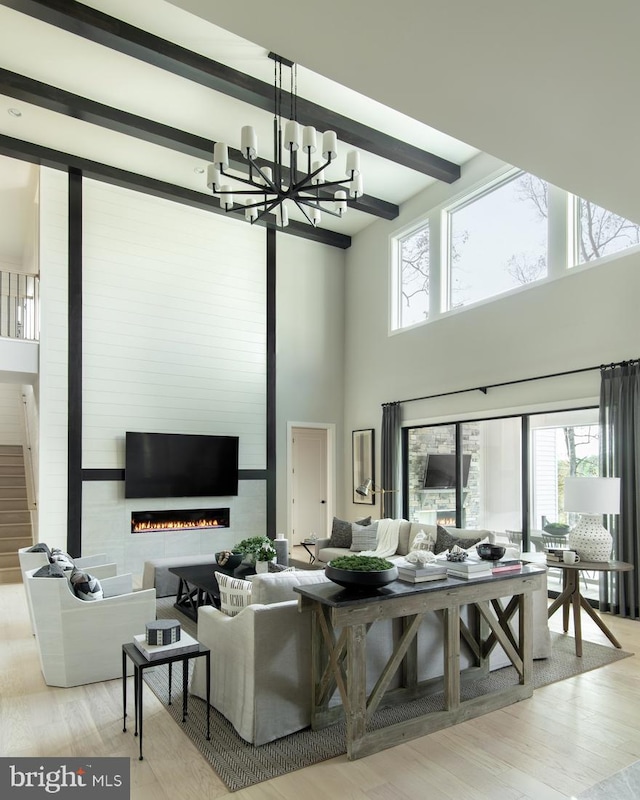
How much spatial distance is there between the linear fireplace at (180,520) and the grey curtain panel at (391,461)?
241 cm

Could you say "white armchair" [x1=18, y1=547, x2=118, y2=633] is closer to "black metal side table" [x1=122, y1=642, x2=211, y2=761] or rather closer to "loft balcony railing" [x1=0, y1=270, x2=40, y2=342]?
"black metal side table" [x1=122, y1=642, x2=211, y2=761]

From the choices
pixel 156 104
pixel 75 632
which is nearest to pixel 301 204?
pixel 156 104

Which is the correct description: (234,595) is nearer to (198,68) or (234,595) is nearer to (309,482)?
(198,68)

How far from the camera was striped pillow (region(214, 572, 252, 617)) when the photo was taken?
332cm

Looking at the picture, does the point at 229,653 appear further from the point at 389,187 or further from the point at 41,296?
the point at 389,187

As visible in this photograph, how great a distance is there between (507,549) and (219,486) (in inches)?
199

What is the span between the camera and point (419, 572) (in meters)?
3.18

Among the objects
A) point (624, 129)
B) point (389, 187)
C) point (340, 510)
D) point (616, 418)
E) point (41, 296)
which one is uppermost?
point (389, 187)

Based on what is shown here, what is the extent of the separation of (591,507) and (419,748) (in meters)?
2.36

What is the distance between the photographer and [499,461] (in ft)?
23.2

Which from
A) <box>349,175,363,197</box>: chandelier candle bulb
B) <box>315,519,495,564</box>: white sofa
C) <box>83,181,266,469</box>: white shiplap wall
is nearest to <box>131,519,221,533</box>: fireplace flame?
<box>83,181,266,469</box>: white shiplap wall

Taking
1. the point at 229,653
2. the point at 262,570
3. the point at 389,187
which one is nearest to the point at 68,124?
the point at 389,187

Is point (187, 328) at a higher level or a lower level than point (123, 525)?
higher

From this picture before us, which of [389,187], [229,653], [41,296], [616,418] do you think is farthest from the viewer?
[389,187]
